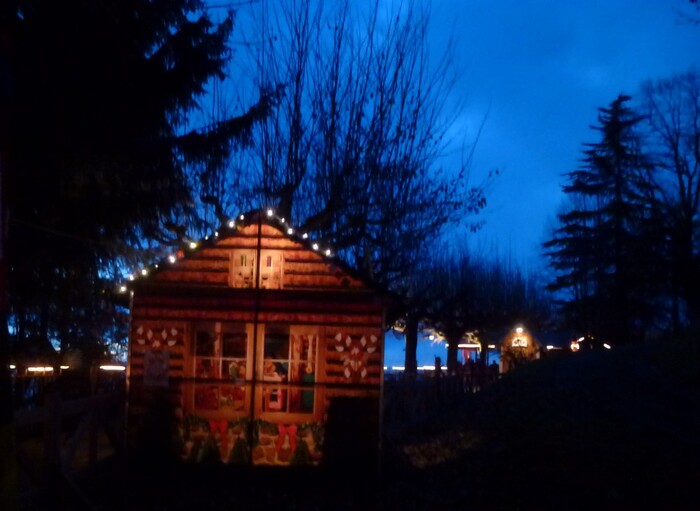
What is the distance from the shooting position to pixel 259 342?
46.0 ft

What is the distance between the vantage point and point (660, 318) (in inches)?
2073

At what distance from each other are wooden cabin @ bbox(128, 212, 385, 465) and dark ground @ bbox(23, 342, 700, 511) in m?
0.49

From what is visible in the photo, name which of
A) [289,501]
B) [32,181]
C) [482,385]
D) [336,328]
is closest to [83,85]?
[32,181]

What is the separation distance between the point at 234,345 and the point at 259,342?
17.4 inches

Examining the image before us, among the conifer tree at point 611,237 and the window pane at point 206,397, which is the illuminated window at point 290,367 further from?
the conifer tree at point 611,237

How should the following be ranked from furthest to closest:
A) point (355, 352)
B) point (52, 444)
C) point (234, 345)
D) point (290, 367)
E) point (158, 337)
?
point (234, 345), point (290, 367), point (158, 337), point (355, 352), point (52, 444)

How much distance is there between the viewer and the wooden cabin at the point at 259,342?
13.6 metres

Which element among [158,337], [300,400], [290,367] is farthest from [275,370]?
[158,337]

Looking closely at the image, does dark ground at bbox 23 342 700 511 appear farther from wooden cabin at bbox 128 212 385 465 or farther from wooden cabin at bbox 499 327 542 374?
wooden cabin at bbox 499 327 542 374

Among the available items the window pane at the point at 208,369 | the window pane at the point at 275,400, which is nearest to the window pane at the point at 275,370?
the window pane at the point at 275,400

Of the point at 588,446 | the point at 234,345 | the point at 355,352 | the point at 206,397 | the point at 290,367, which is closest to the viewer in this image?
the point at 588,446

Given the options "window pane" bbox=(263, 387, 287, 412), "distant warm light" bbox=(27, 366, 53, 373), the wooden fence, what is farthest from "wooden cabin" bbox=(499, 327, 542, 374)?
the wooden fence

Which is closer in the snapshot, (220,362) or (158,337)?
(158,337)

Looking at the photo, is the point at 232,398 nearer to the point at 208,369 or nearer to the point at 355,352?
the point at 208,369
